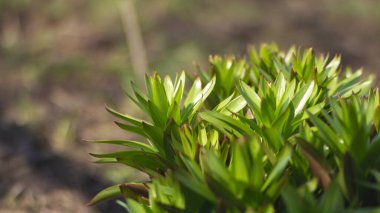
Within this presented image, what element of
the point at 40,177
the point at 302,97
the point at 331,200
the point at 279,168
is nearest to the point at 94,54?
the point at 40,177

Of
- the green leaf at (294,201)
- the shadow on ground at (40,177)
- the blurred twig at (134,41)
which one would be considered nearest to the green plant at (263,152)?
the green leaf at (294,201)

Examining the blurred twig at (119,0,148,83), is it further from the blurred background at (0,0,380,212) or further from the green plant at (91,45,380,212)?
the green plant at (91,45,380,212)

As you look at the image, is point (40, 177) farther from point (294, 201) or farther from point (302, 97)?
point (294, 201)

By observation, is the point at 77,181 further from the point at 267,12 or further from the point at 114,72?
the point at 267,12

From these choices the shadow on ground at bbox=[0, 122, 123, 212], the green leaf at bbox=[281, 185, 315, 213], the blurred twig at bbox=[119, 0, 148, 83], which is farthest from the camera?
the blurred twig at bbox=[119, 0, 148, 83]

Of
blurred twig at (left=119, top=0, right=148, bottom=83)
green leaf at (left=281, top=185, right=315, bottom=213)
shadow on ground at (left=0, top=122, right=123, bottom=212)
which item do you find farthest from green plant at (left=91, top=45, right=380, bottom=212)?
blurred twig at (left=119, top=0, right=148, bottom=83)

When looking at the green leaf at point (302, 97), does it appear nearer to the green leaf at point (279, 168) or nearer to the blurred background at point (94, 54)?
the green leaf at point (279, 168)

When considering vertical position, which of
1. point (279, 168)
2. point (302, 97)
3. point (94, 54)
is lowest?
point (279, 168)
